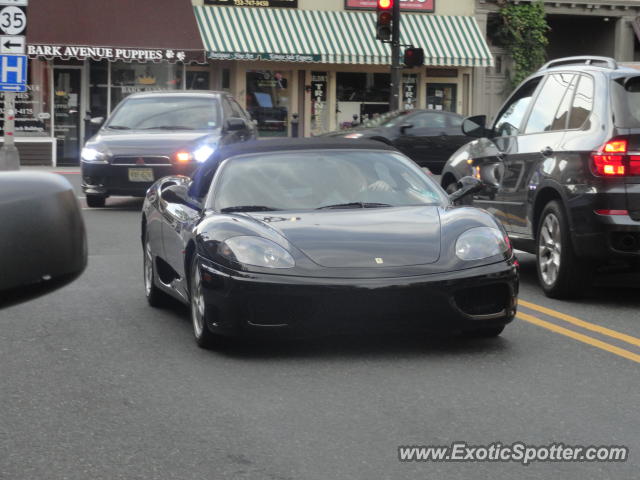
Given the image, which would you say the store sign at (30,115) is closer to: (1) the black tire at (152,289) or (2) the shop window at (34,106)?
(2) the shop window at (34,106)

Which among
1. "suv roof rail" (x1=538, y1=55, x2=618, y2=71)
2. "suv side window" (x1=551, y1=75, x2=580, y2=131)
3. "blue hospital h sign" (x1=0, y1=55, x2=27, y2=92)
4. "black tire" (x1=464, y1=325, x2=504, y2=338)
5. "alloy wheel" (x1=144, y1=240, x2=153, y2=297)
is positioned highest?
"blue hospital h sign" (x1=0, y1=55, x2=27, y2=92)

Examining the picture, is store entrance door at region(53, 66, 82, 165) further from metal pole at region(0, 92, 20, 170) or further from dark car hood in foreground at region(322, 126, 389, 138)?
dark car hood in foreground at region(322, 126, 389, 138)

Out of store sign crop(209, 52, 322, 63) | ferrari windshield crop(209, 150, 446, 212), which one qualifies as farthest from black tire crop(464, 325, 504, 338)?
store sign crop(209, 52, 322, 63)

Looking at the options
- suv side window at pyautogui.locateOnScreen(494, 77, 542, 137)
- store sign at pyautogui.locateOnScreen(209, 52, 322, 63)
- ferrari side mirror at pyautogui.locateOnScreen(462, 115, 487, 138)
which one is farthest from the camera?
store sign at pyautogui.locateOnScreen(209, 52, 322, 63)

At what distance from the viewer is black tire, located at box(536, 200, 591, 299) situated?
29.0ft

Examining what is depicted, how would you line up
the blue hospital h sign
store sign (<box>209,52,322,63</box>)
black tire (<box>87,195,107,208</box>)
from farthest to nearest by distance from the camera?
store sign (<box>209,52,322,63</box>), the blue hospital h sign, black tire (<box>87,195,107,208</box>)

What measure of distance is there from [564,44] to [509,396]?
35478mm

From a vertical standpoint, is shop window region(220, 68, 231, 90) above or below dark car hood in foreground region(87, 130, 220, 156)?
above

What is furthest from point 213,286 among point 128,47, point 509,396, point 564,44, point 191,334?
point 564,44

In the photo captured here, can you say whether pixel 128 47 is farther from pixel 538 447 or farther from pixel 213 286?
pixel 538 447

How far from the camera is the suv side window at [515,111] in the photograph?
34.3ft

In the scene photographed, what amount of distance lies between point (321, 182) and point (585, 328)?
1912 mm

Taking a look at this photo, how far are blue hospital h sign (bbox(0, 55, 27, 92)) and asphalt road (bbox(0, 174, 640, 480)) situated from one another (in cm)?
1345

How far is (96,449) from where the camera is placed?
4773 mm
